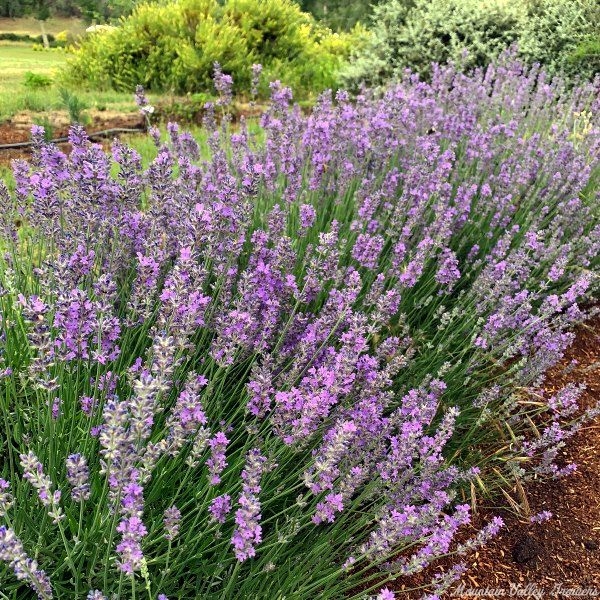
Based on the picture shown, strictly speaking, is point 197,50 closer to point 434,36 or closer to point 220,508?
point 434,36

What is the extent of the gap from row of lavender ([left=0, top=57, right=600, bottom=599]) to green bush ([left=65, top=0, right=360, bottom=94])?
5.77 m

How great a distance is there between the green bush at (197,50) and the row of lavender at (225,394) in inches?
227

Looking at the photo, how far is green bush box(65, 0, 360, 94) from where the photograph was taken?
27.4 ft

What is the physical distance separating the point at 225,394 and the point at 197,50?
299 inches

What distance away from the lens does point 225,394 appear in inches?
80.8

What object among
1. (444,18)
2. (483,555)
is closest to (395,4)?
(444,18)

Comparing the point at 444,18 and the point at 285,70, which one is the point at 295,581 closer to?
the point at 444,18

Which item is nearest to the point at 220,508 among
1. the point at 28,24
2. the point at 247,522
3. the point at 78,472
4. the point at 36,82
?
the point at 247,522

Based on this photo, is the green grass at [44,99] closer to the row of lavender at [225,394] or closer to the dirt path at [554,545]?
the row of lavender at [225,394]

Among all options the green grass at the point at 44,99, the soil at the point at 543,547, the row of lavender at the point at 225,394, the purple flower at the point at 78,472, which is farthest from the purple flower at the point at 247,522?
the green grass at the point at 44,99

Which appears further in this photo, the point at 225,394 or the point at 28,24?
the point at 28,24

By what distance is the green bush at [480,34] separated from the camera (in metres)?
7.70

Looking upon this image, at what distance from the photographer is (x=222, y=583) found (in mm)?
1686

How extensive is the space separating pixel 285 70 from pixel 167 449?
8870 mm
